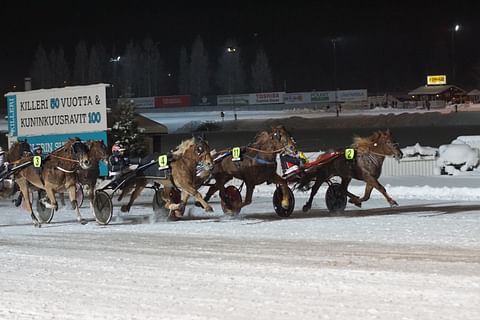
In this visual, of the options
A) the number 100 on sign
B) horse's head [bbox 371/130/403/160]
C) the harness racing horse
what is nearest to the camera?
horse's head [bbox 371/130/403/160]

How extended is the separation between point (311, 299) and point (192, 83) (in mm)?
119451

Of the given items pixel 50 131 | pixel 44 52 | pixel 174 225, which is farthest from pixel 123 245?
pixel 44 52

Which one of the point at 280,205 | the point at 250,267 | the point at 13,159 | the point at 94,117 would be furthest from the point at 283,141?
the point at 94,117

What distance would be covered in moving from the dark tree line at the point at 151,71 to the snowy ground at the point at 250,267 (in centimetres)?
10322

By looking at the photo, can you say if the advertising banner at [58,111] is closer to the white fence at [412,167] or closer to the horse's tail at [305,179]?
the horse's tail at [305,179]

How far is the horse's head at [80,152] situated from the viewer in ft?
50.2

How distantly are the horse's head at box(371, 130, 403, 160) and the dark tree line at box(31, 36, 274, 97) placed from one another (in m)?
101

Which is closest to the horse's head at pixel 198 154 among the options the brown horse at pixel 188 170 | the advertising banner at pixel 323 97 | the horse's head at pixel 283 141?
the brown horse at pixel 188 170

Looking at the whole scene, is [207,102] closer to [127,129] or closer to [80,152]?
[127,129]

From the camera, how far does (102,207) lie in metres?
15.5

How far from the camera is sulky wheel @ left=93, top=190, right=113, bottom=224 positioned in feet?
50.9

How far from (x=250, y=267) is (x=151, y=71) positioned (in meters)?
123

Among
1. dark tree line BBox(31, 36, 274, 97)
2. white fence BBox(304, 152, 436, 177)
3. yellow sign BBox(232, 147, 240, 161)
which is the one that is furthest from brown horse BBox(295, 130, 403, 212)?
dark tree line BBox(31, 36, 274, 97)

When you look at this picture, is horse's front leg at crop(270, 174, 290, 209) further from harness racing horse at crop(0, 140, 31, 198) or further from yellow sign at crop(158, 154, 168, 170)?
harness racing horse at crop(0, 140, 31, 198)
